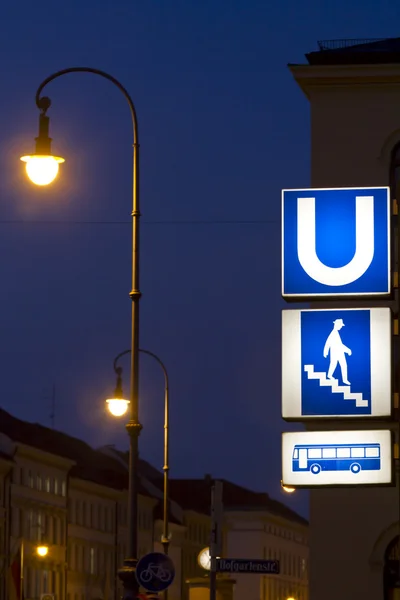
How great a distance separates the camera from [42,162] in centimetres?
2120

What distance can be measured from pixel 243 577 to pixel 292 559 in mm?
25938

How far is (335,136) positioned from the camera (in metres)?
35.9

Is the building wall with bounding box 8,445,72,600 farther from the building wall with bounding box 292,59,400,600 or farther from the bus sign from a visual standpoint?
the bus sign

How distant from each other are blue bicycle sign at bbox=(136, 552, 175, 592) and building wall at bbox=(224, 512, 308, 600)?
130278 mm

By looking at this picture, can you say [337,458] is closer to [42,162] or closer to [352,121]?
[42,162]

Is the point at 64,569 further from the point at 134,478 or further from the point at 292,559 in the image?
the point at 134,478

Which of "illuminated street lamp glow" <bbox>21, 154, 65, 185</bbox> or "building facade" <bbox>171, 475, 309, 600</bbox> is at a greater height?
"building facade" <bbox>171, 475, 309, 600</bbox>

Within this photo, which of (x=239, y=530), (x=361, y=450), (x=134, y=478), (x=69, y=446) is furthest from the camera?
(x=239, y=530)

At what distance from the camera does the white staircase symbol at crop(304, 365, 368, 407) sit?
17.7 meters

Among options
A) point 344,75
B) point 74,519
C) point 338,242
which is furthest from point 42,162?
point 74,519

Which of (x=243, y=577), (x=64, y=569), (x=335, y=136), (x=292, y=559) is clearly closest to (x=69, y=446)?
(x=64, y=569)

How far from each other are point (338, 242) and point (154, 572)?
652 cm

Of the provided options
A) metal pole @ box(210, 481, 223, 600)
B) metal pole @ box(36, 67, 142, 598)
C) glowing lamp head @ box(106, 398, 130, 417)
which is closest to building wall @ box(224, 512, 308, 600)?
glowing lamp head @ box(106, 398, 130, 417)

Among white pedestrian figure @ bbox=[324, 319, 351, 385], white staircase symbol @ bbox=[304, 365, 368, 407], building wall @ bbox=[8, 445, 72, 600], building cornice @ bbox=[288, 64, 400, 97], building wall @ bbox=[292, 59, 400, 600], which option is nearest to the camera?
white staircase symbol @ bbox=[304, 365, 368, 407]
